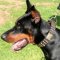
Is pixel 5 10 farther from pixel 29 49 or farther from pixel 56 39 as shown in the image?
pixel 56 39

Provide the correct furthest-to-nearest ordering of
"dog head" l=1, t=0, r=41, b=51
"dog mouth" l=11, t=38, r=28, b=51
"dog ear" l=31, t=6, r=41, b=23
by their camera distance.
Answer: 1. "dog mouth" l=11, t=38, r=28, b=51
2. "dog head" l=1, t=0, r=41, b=51
3. "dog ear" l=31, t=6, r=41, b=23

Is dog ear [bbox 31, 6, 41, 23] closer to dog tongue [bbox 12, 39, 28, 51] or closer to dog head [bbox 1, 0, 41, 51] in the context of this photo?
dog head [bbox 1, 0, 41, 51]

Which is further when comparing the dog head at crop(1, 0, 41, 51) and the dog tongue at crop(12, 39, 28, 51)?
the dog tongue at crop(12, 39, 28, 51)

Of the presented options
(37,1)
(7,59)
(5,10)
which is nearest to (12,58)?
(7,59)

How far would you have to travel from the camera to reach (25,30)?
6441mm

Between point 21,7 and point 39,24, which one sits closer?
point 39,24

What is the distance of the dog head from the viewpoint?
6320 mm

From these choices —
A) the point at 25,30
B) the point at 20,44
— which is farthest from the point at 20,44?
the point at 25,30

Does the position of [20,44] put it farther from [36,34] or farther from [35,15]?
[35,15]

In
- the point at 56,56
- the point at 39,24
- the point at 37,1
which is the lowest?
the point at 37,1

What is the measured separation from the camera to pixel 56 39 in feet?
21.5

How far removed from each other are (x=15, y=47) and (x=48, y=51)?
2.35ft

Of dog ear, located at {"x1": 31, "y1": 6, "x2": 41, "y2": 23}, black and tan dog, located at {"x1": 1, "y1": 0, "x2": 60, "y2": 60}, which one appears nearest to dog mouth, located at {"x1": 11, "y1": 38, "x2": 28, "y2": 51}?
black and tan dog, located at {"x1": 1, "y1": 0, "x2": 60, "y2": 60}

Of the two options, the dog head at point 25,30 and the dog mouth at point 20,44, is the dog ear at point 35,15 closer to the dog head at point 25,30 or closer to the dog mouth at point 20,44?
the dog head at point 25,30
